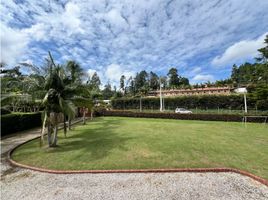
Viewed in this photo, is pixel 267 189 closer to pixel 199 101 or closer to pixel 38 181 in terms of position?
pixel 38 181

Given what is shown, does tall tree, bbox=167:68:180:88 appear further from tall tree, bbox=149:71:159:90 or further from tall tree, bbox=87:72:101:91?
tall tree, bbox=87:72:101:91

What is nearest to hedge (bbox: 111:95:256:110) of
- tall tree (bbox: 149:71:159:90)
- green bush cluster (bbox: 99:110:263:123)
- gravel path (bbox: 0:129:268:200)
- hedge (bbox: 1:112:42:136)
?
green bush cluster (bbox: 99:110:263:123)

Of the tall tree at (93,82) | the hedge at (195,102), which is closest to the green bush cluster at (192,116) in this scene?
the tall tree at (93,82)

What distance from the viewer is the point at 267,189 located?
4125 millimetres

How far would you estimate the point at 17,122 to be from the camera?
13.0 metres

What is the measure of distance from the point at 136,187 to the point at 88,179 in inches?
59.5

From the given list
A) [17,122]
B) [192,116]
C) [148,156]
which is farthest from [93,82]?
[192,116]

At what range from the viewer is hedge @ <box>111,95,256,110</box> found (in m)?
28.4

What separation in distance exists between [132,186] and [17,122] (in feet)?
41.5

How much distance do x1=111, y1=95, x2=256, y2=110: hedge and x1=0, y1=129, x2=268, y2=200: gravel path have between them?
26.0m

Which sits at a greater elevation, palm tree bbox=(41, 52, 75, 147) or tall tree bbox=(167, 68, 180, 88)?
tall tree bbox=(167, 68, 180, 88)

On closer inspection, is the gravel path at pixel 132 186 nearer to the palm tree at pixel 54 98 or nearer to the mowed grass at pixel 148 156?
the mowed grass at pixel 148 156

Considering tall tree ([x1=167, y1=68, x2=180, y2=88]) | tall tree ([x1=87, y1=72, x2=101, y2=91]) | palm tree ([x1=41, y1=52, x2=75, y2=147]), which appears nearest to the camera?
palm tree ([x1=41, y1=52, x2=75, y2=147])

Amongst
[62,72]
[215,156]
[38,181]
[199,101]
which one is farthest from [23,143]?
[199,101]
